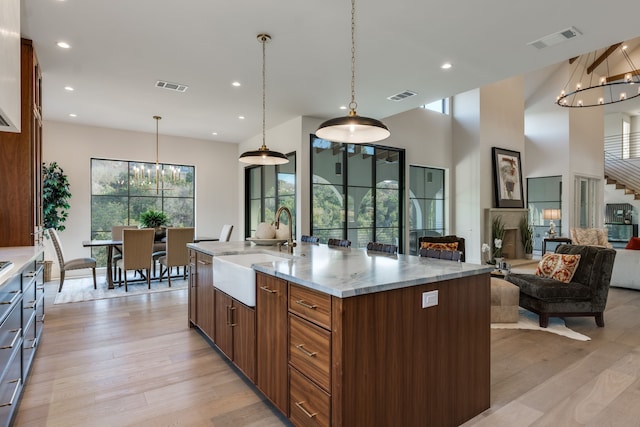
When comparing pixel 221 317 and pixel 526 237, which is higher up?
pixel 526 237

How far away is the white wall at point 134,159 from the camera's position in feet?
21.2

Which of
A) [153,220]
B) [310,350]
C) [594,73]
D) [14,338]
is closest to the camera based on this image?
[310,350]

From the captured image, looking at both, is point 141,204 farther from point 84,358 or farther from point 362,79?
point 362,79

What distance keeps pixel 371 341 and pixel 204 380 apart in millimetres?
1620

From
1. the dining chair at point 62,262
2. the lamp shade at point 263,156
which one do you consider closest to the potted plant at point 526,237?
the lamp shade at point 263,156

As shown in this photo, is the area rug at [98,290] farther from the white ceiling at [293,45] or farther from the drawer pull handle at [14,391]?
the drawer pull handle at [14,391]

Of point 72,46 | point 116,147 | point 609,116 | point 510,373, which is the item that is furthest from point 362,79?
point 609,116

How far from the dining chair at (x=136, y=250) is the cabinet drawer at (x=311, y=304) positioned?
175 inches

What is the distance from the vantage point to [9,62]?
6.67 ft

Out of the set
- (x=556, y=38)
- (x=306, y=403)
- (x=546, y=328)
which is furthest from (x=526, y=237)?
(x=306, y=403)

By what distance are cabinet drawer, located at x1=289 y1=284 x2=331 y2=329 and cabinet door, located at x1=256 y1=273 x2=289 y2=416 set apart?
0.32ft

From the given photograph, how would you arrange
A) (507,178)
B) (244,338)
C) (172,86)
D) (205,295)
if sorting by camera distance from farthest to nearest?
(507,178)
(172,86)
(205,295)
(244,338)

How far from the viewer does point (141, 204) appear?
7.32 meters

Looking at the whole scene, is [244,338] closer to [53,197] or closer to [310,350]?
[310,350]
